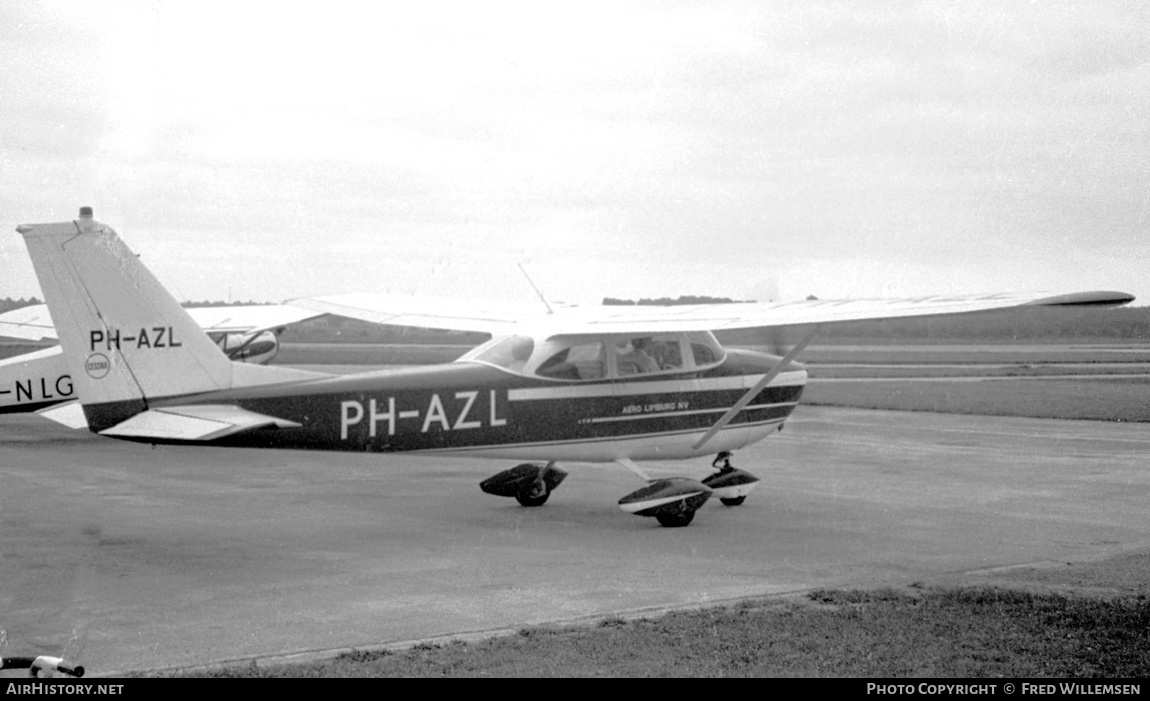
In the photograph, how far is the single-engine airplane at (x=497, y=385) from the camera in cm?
977

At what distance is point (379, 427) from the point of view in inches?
432

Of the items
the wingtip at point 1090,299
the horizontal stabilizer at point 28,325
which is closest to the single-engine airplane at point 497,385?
the wingtip at point 1090,299

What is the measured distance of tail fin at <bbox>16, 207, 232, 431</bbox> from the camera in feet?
31.3

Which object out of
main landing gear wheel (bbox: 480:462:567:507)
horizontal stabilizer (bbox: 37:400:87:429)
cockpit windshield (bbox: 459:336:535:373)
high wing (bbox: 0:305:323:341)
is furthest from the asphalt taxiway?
high wing (bbox: 0:305:323:341)

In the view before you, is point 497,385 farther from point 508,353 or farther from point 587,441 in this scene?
point 587,441

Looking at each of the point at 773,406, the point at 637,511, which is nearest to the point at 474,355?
the point at 637,511

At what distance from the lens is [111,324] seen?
9.83 meters

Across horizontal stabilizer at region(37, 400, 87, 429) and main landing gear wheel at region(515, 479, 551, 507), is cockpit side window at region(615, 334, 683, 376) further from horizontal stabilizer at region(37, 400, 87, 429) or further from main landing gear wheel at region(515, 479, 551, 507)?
horizontal stabilizer at region(37, 400, 87, 429)

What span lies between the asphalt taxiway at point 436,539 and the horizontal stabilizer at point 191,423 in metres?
1.00

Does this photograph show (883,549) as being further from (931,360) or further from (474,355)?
(931,360)

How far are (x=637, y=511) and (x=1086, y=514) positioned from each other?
4.62 metres

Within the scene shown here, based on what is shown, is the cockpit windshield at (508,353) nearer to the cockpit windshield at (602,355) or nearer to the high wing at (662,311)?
the cockpit windshield at (602,355)

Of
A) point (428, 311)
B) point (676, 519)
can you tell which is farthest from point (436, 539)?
point (428, 311)
